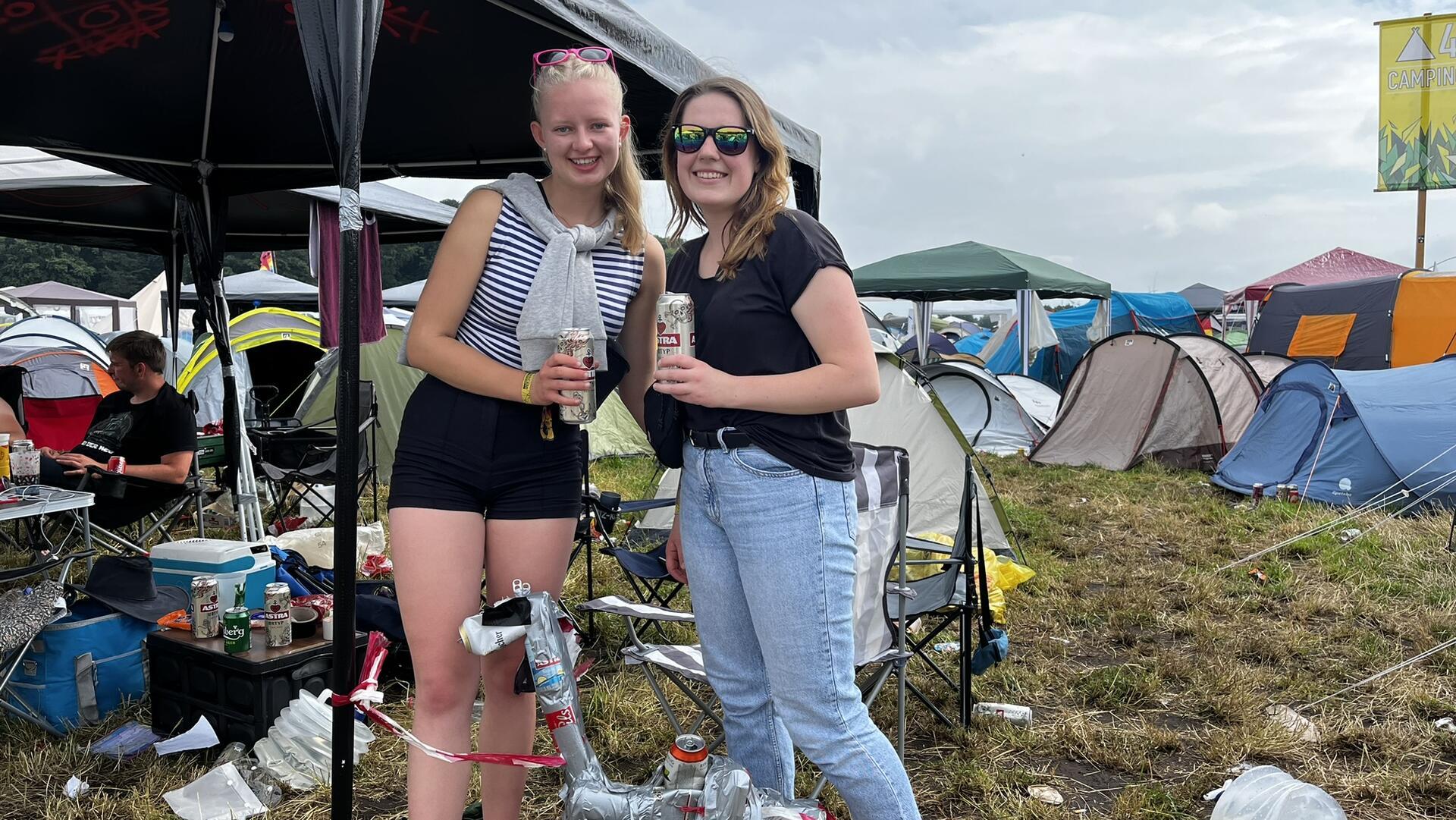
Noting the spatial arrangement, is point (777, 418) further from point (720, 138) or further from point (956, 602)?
point (956, 602)

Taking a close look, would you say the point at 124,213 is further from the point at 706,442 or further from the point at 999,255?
the point at 999,255

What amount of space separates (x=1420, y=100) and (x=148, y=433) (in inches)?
673

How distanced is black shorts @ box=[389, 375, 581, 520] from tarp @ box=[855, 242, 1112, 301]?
36.7ft

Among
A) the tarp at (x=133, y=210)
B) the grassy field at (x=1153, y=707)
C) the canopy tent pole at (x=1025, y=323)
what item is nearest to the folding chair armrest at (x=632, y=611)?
the grassy field at (x=1153, y=707)

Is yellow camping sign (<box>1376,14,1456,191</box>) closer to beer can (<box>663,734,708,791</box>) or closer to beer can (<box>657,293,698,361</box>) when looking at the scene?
beer can (<box>657,293,698,361</box>)

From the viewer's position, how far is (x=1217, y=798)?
2668 millimetres

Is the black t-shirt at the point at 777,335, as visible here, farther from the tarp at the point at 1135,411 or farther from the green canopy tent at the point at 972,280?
the green canopy tent at the point at 972,280

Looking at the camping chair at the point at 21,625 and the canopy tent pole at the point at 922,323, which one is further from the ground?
the canopy tent pole at the point at 922,323

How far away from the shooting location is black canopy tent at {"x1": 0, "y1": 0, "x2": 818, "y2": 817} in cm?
176

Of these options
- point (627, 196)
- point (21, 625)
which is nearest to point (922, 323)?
point (21, 625)

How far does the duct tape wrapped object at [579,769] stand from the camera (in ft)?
5.28

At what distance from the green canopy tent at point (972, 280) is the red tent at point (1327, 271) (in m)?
9.11

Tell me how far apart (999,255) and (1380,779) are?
11.1m

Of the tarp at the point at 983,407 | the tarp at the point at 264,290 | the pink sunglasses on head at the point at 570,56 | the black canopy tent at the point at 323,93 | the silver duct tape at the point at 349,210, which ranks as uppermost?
the tarp at the point at 264,290
